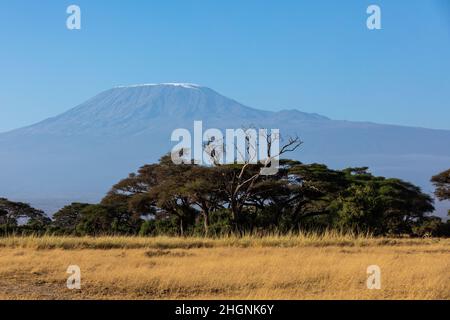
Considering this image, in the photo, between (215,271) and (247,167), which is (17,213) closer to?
(247,167)

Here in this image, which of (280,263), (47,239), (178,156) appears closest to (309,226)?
(178,156)

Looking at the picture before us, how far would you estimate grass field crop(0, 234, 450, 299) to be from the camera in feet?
35.1

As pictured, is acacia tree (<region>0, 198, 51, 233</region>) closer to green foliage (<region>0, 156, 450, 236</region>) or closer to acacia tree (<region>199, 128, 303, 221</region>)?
green foliage (<region>0, 156, 450, 236</region>)

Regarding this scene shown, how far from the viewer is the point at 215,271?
42.7ft

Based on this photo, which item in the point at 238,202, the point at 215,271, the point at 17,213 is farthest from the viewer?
the point at 17,213

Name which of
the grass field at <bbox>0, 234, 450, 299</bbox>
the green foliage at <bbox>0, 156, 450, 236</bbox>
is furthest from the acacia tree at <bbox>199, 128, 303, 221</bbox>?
the grass field at <bbox>0, 234, 450, 299</bbox>

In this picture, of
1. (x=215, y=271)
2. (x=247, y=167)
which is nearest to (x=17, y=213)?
(x=247, y=167)

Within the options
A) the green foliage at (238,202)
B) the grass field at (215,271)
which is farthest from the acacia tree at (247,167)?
the grass field at (215,271)

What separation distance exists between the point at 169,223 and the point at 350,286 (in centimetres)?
2674

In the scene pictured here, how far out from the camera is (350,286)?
11.4 metres

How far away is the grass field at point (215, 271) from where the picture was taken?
1071 centimetres

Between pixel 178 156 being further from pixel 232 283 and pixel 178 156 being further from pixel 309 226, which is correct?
pixel 232 283

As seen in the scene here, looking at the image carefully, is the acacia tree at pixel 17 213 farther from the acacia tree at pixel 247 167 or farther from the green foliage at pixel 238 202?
the acacia tree at pixel 247 167

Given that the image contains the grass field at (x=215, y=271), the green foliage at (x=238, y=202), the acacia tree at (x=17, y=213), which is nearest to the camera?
the grass field at (x=215, y=271)
